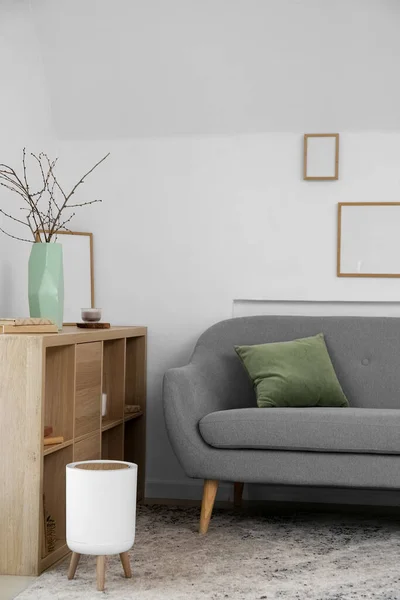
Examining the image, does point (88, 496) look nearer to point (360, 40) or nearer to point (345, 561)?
point (345, 561)

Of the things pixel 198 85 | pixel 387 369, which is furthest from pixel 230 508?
pixel 198 85

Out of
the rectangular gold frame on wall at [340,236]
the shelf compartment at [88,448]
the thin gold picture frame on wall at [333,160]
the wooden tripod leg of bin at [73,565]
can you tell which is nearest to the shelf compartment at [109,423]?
the shelf compartment at [88,448]

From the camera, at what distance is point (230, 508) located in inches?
157

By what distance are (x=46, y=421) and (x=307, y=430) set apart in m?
0.98

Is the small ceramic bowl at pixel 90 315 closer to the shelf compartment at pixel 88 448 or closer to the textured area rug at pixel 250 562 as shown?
the shelf compartment at pixel 88 448

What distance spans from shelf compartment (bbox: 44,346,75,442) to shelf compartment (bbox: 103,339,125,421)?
743 millimetres

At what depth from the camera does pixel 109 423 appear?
365 cm

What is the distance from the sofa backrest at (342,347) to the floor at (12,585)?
1412 mm

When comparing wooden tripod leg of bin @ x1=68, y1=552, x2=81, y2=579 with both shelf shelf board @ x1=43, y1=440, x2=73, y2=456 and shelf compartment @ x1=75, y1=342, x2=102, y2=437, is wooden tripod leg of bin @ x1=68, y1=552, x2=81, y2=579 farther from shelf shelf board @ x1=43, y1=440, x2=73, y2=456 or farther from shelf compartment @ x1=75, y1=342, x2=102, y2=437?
shelf compartment @ x1=75, y1=342, x2=102, y2=437

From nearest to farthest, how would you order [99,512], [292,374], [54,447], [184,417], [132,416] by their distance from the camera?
[99,512] < [54,447] < [184,417] < [292,374] < [132,416]

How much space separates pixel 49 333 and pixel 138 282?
1.39 meters

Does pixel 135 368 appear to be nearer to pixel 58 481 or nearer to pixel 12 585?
pixel 58 481

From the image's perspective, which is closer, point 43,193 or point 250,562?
point 250,562

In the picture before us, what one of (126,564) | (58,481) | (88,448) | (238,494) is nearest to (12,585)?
(126,564)
